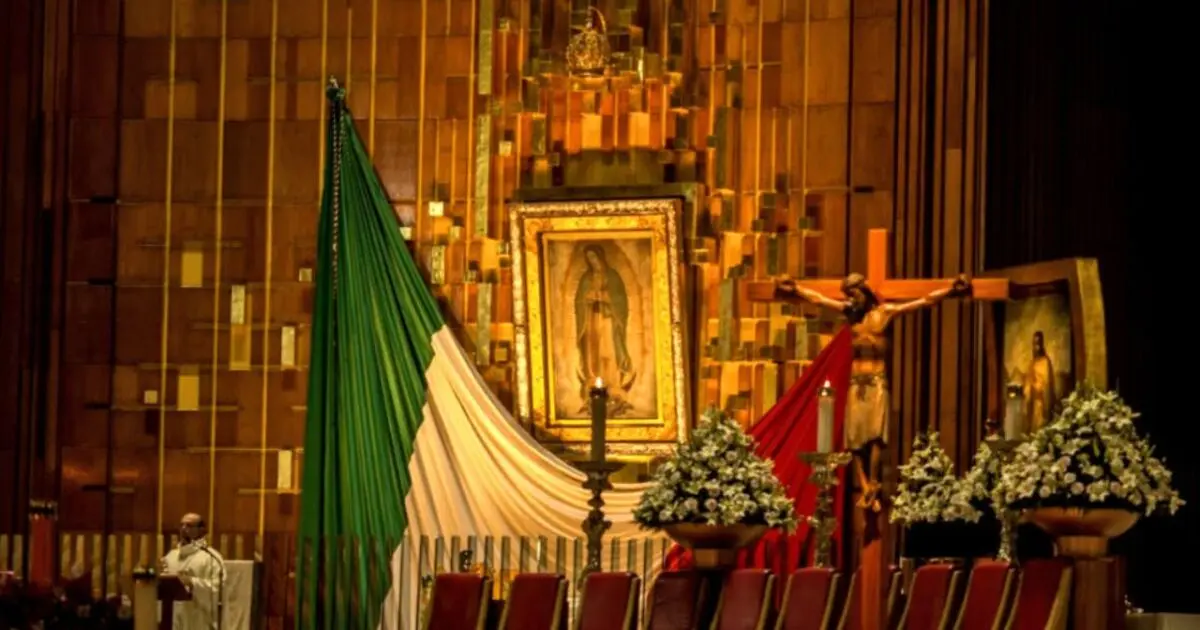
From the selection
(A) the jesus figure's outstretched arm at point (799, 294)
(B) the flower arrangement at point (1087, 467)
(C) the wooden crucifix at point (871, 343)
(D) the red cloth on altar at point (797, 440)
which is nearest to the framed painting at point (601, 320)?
(D) the red cloth on altar at point (797, 440)

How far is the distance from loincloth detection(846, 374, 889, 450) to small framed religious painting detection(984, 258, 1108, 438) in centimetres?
96

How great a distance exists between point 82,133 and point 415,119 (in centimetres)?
237

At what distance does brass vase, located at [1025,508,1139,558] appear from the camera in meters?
9.41

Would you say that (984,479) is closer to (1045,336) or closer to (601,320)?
(1045,336)

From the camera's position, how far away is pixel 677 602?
1089cm

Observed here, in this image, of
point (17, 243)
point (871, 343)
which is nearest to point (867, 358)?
point (871, 343)

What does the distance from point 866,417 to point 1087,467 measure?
246 cm

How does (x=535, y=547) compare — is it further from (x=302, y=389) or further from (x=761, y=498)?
(x=761, y=498)

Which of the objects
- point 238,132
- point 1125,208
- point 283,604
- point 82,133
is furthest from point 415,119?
point 1125,208

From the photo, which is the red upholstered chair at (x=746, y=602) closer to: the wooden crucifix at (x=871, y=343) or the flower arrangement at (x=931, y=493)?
the wooden crucifix at (x=871, y=343)

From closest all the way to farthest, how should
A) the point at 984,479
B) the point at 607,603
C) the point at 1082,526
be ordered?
the point at 1082,526 < the point at 607,603 < the point at 984,479

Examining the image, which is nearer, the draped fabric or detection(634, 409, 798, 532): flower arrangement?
detection(634, 409, 798, 532): flower arrangement

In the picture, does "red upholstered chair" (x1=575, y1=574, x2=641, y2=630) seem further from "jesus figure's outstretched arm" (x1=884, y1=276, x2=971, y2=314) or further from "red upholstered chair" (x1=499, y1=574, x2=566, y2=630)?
Result: "jesus figure's outstretched arm" (x1=884, y1=276, x2=971, y2=314)

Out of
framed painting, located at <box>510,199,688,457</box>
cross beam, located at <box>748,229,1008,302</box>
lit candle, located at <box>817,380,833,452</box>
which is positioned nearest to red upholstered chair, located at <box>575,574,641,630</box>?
lit candle, located at <box>817,380,833,452</box>
